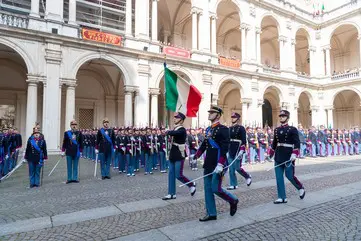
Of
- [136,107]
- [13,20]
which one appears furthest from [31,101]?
[136,107]

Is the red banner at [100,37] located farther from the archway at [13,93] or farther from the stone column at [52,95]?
the archway at [13,93]

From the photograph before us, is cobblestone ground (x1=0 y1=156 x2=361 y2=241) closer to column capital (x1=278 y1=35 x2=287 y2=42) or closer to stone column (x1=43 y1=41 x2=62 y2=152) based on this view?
stone column (x1=43 y1=41 x2=62 y2=152)

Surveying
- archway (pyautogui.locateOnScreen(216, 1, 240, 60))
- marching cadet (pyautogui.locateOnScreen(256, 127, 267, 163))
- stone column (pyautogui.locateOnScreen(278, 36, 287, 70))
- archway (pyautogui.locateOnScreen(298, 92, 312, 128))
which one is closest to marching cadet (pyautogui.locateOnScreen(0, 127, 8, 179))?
marching cadet (pyautogui.locateOnScreen(256, 127, 267, 163))

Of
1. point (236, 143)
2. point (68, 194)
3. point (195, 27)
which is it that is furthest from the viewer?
point (195, 27)

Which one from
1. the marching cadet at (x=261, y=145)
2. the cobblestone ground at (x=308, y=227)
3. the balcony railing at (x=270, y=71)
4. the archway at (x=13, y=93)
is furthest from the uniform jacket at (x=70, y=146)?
the balcony railing at (x=270, y=71)

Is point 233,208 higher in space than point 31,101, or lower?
lower

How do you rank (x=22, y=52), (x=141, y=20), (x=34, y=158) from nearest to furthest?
(x=34, y=158)
(x=22, y=52)
(x=141, y=20)

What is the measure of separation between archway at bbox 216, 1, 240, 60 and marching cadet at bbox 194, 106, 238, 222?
20774 millimetres

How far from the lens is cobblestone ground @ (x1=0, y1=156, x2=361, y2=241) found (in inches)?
145

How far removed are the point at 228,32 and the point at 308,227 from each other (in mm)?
26122

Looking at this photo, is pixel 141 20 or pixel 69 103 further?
pixel 141 20

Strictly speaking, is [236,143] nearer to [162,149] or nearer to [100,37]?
[162,149]

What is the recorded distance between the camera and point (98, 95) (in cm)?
1986

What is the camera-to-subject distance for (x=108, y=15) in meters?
19.6
